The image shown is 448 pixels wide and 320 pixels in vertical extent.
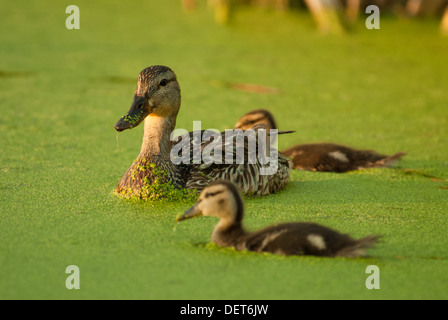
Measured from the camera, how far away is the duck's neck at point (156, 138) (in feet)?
15.6

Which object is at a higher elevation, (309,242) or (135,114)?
(135,114)

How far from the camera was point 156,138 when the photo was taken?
482 cm

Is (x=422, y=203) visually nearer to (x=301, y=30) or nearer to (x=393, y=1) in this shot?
(x=301, y=30)

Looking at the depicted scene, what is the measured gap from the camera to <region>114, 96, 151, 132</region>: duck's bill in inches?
177

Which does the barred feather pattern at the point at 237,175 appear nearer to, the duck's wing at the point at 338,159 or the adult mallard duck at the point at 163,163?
the adult mallard duck at the point at 163,163

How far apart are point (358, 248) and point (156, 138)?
1.78m

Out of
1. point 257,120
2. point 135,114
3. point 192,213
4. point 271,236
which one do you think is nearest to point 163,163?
point 135,114

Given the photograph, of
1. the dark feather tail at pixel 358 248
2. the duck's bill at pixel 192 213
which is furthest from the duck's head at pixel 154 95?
the dark feather tail at pixel 358 248

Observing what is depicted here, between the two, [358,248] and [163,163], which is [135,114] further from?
[358,248]

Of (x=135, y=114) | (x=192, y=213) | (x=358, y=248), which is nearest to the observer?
(x=358, y=248)

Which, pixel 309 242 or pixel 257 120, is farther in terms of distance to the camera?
pixel 257 120

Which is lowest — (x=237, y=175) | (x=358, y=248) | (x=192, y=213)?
(x=358, y=248)
